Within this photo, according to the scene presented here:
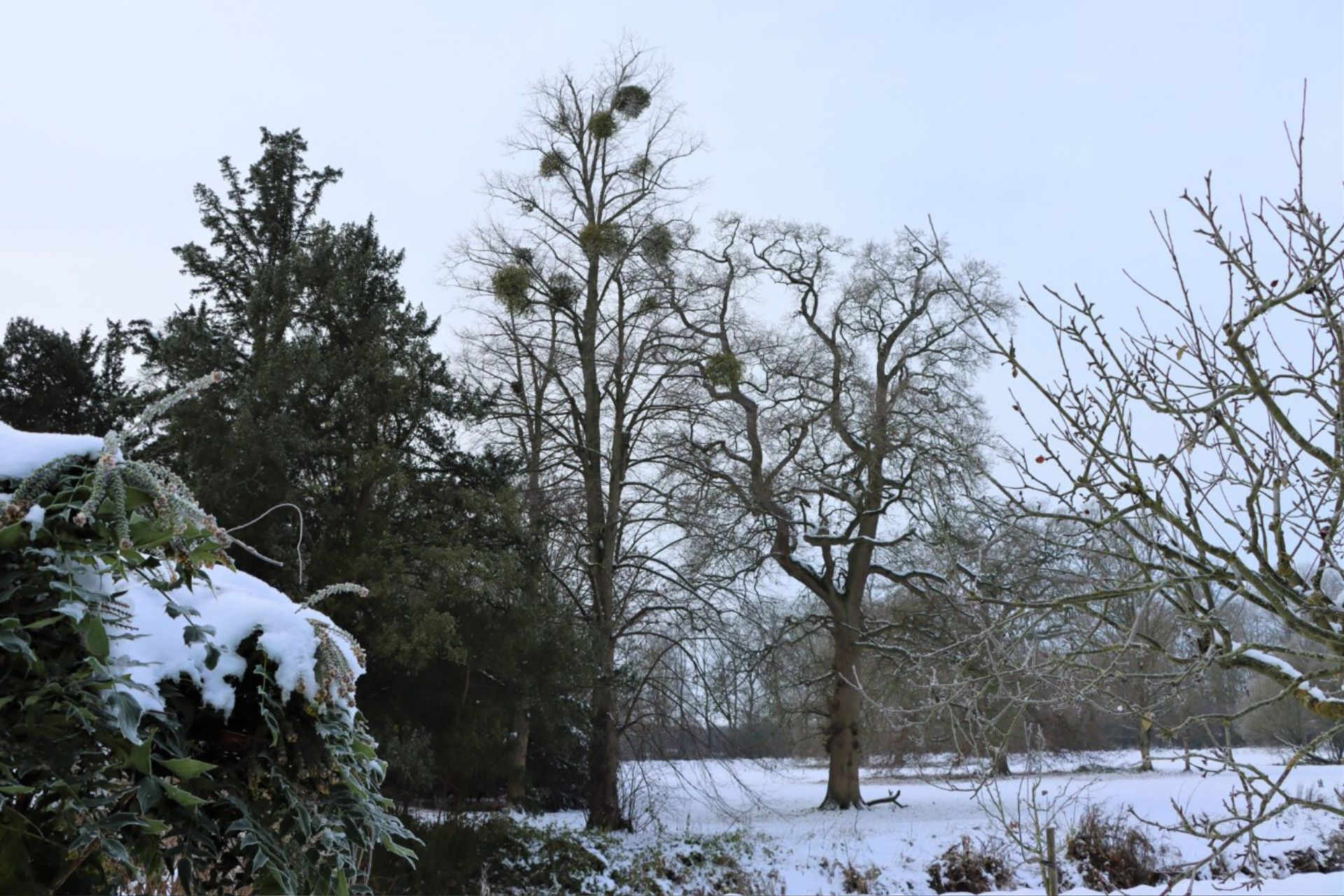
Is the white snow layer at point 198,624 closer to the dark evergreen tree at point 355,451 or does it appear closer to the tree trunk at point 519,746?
the dark evergreen tree at point 355,451

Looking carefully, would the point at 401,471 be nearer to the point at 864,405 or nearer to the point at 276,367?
the point at 276,367

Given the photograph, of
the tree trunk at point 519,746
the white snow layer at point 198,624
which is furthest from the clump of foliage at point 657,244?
the white snow layer at point 198,624

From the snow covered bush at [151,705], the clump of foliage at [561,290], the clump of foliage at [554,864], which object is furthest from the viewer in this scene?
the clump of foliage at [561,290]

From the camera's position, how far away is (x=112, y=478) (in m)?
1.29

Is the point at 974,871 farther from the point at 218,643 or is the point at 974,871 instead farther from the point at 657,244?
the point at 218,643

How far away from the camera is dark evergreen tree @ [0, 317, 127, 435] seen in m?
11.4

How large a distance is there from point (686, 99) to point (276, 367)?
25.9 feet

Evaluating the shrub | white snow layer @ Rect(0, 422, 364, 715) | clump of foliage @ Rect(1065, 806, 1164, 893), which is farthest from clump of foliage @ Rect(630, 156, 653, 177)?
white snow layer @ Rect(0, 422, 364, 715)

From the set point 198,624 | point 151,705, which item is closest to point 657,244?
point 198,624

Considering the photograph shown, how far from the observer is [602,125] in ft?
45.7

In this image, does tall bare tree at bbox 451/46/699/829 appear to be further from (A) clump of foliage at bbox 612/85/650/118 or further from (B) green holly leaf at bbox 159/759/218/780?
(B) green holly leaf at bbox 159/759/218/780

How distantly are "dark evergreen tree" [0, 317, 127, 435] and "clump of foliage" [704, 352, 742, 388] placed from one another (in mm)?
7344

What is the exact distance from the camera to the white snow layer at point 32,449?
131cm

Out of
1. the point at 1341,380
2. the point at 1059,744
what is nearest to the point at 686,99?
the point at 1341,380
